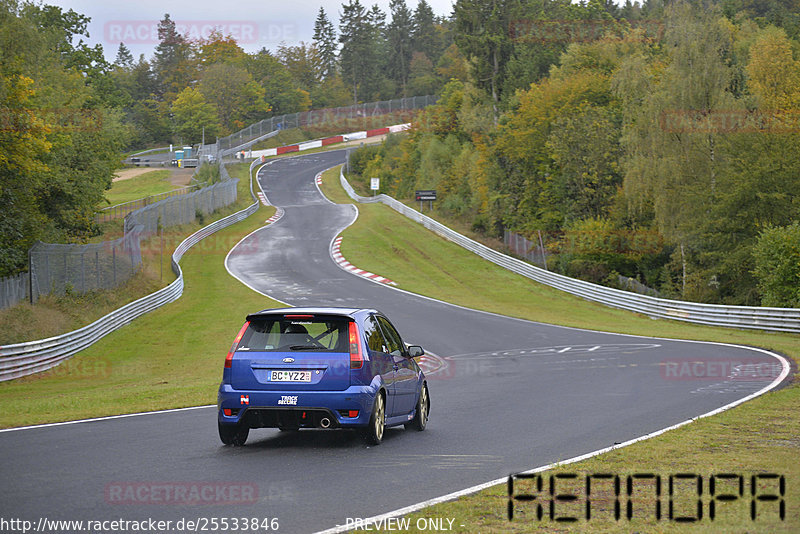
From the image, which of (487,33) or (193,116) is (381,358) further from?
(193,116)

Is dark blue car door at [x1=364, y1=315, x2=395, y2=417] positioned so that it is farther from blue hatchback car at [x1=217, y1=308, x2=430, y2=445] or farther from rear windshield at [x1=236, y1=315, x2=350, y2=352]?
rear windshield at [x1=236, y1=315, x2=350, y2=352]

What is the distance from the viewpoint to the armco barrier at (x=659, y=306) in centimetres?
3341

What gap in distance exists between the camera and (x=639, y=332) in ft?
107

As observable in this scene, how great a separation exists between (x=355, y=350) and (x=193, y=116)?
108478 mm

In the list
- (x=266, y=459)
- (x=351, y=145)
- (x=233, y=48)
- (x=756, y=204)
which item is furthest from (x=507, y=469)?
(x=233, y=48)

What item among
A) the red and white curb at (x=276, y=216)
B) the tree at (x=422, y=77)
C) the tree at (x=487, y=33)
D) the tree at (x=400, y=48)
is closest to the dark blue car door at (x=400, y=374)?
the red and white curb at (x=276, y=216)

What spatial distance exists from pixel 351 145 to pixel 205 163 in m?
46.7

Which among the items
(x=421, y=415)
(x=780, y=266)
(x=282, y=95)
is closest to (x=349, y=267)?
(x=780, y=266)

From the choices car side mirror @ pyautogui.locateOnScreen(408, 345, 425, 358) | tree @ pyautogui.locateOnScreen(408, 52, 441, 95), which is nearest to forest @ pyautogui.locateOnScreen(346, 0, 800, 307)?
car side mirror @ pyautogui.locateOnScreen(408, 345, 425, 358)

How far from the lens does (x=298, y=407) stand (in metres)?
9.77

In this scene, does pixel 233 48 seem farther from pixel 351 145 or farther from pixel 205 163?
pixel 205 163

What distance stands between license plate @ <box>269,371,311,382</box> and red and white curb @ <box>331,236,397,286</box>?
35167mm

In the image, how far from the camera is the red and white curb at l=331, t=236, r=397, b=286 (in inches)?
1821

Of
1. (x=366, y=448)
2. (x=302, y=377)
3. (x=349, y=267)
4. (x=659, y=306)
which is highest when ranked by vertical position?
(x=302, y=377)
